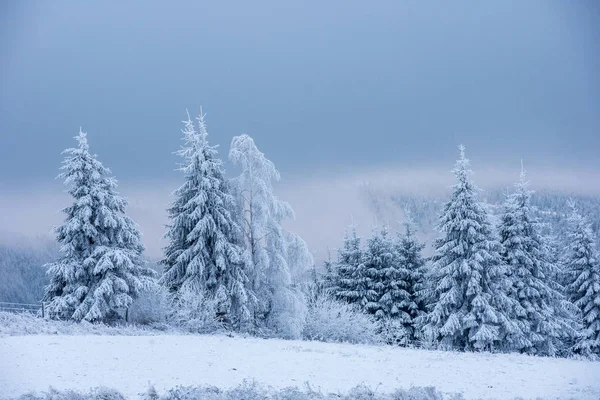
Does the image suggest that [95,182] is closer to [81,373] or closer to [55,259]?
[55,259]

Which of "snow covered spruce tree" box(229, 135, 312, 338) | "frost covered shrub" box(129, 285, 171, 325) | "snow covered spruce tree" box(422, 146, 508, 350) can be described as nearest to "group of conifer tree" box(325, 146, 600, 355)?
"snow covered spruce tree" box(422, 146, 508, 350)

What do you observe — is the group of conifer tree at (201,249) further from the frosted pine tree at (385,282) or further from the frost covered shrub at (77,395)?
the frost covered shrub at (77,395)

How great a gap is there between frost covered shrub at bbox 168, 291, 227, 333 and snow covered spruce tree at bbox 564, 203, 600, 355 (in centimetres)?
2451

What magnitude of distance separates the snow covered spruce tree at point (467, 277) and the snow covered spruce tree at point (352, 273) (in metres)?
8.46

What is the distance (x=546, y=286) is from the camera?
30703 mm

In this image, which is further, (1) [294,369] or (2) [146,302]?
(2) [146,302]

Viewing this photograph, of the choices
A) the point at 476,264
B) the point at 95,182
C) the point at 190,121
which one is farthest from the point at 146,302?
the point at 476,264

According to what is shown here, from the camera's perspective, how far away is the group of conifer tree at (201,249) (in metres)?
25.6

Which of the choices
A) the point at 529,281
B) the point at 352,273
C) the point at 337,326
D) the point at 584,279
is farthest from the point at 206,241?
the point at 584,279

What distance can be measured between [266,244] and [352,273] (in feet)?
50.0

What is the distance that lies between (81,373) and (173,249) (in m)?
15.3

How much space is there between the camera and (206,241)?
2606cm

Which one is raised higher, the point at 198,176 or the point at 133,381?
the point at 198,176

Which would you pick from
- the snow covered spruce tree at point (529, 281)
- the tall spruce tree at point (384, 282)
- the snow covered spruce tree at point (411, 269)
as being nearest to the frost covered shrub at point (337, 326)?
the tall spruce tree at point (384, 282)
